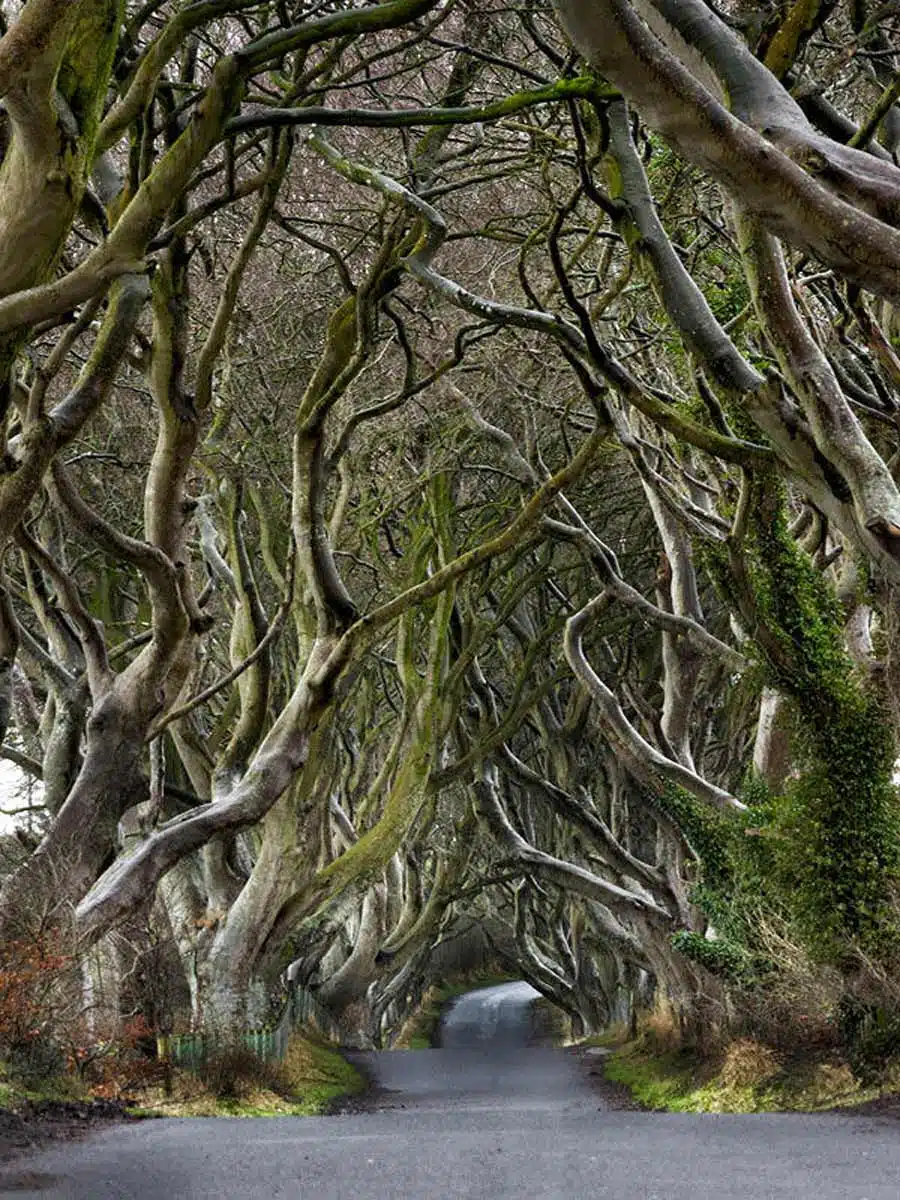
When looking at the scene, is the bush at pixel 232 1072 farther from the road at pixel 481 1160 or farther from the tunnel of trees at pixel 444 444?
the road at pixel 481 1160

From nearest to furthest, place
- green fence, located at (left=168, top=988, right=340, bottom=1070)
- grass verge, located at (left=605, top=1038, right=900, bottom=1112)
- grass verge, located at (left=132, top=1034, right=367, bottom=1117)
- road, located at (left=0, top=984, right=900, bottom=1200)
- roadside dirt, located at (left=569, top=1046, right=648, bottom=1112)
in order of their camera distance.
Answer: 1. road, located at (left=0, top=984, right=900, bottom=1200)
2. grass verge, located at (left=605, top=1038, right=900, bottom=1112)
3. grass verge, located at (left=132, top=1034, right=367, bottom=1117)
4. green fence, located at (left=168, top=988, right=340, bottom=1070)
5. roadside dirt, located at (left=569, top=1046, right=648, bottom=1112)

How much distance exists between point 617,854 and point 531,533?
508cm

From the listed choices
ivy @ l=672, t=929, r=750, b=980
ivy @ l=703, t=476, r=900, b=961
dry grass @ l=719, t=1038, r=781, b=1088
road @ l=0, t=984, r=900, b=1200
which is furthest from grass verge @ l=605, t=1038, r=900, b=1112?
road @ l=0, t=984, r=900, b=1200

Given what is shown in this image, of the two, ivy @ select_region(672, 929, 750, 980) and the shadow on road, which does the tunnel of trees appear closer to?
ivy @ select_region(672, 929, 750, 980)

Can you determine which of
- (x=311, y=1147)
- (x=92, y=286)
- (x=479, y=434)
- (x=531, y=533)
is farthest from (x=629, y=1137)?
(x=479, y=434)

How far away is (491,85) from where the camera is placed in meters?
11.6

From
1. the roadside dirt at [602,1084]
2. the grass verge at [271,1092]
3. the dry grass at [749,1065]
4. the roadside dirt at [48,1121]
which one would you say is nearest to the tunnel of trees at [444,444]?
the dry grass at [749,1065]

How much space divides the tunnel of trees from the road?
2.18 metres

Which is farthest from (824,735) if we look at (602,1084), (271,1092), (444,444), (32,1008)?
(602,1084)

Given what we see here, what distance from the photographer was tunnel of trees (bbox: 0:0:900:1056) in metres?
6.08

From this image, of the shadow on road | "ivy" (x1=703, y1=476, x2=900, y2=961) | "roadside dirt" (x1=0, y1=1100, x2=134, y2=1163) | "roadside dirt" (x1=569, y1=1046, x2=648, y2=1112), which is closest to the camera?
"roadside dirt" (x1=0, y1=1100, x2=134, y2=1163)

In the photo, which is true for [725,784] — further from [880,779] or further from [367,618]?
[367,618]

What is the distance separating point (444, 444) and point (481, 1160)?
32.7 feet

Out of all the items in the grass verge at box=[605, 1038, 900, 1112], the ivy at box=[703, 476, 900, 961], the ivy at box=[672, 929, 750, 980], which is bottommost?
the grass verge at box=[605, 1038, 900, 1112]
